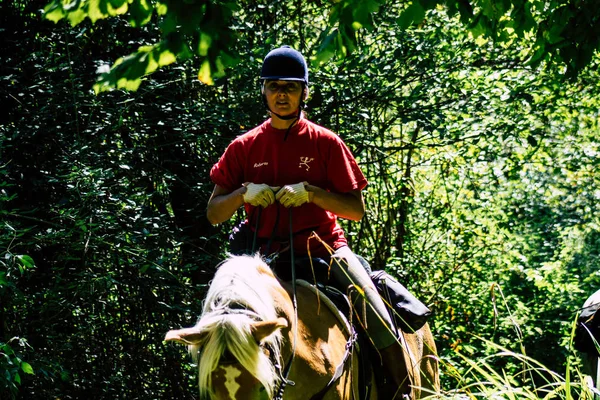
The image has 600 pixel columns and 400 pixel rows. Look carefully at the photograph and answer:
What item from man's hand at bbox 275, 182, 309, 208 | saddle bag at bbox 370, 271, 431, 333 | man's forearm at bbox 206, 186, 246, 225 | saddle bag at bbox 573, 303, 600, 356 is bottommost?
saddle bag at bbox 573, 303, 600, 356

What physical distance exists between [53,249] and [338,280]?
9.83 feet

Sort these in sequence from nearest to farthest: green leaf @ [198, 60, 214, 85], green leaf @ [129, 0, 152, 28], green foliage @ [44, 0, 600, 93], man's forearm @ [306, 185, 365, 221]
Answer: green foliage @ [44, 0, 600, 93], green leaf @ [198, 60, 214, 85], green leaf @ [129, 0, 152, 28], man's forearm @ [306, 185, 365, 221]

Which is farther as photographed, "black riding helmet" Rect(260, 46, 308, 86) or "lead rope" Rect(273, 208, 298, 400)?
"black riding helmet" Rect(260, 46, 308, 86)

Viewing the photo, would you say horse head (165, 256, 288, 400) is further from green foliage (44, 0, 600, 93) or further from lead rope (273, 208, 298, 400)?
green foliage (44, 0, 600, 93)

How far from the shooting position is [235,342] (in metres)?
3.04

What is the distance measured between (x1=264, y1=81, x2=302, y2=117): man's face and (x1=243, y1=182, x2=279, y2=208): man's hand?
0.49 metres

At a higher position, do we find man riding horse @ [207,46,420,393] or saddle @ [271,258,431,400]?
man riding horse @ [207,46,420,393]

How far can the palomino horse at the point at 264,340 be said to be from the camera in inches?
121

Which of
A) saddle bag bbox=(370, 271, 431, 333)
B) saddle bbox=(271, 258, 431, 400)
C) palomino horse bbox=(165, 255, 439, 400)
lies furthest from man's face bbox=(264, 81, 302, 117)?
saddle bag bbox=(370, 271, 431, 333)

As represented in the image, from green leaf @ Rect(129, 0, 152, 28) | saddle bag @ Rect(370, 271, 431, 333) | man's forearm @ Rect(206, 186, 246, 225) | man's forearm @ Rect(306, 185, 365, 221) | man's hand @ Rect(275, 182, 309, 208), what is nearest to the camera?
green leaf @ Rect(129, 0, 152, 28)

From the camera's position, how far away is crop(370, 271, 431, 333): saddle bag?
175 inches

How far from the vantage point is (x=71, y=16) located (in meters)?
3.02

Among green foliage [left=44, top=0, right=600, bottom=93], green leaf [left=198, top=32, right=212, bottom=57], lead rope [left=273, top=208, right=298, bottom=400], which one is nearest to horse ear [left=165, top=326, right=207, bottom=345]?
lead rope [left=273, top=208, right=298, bottom=400]

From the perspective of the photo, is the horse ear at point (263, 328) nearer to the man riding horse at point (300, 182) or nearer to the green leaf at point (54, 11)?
the man riding horse at point (300, 182)
